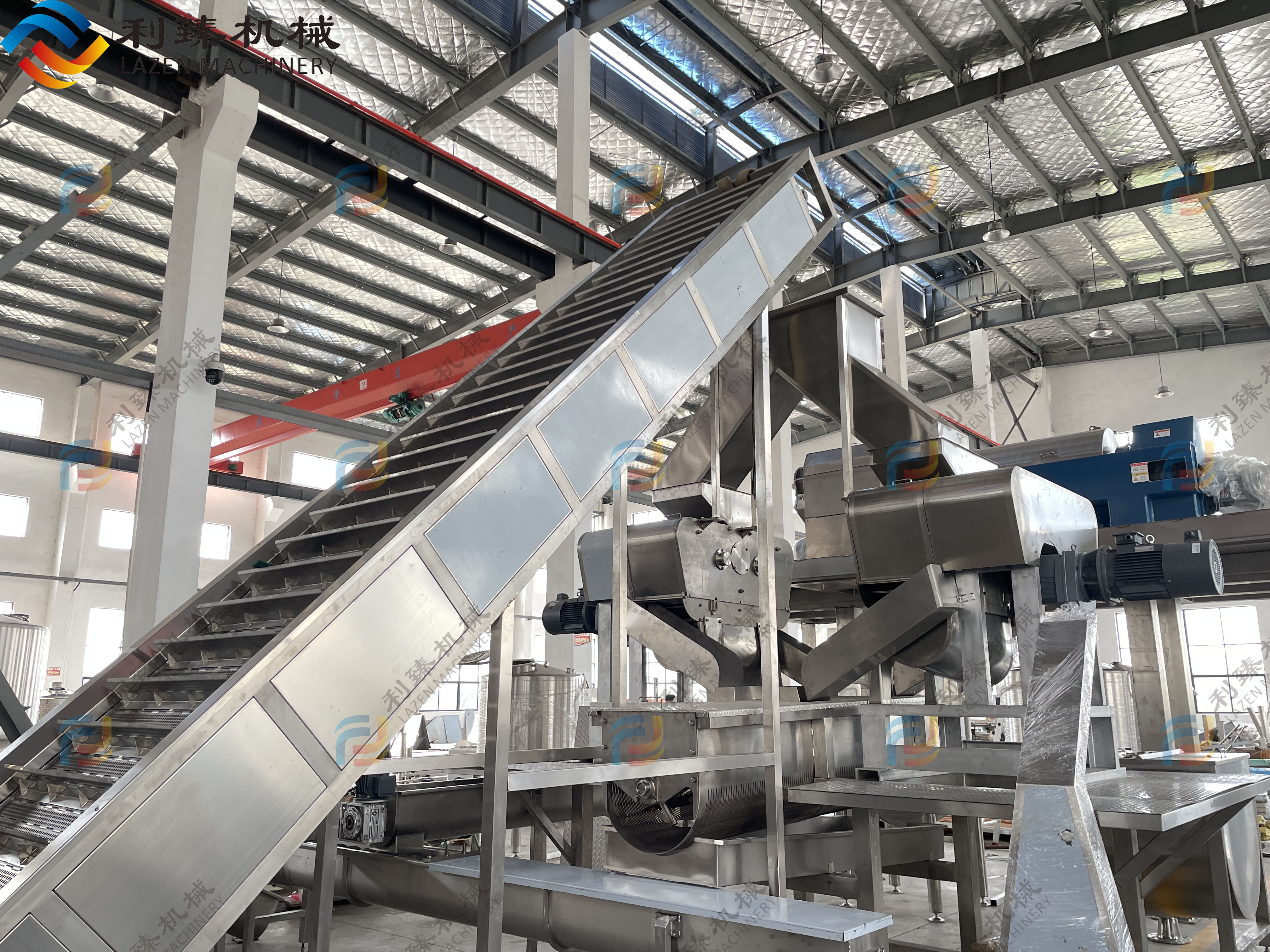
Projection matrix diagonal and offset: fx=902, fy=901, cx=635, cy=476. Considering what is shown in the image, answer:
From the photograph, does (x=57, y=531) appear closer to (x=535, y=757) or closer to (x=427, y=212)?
(x=427, y=212)

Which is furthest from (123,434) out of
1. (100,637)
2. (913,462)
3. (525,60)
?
(913,462)

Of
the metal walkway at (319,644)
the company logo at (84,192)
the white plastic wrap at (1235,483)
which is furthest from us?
the company logo at (84,192)

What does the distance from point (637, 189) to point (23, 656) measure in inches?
454

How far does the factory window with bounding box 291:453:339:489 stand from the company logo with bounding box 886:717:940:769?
20.7m

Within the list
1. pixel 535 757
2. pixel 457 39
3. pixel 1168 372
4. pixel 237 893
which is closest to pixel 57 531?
pixel 457 39

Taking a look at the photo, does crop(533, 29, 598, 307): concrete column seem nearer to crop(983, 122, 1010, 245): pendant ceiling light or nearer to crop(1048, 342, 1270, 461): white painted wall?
crop(983, 122, 1010, 245): pendant ceiling light

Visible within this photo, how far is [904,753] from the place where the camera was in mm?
4684

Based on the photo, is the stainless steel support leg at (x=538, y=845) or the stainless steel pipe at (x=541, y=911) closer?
the stainless steel pipe at (x=541, y=911)

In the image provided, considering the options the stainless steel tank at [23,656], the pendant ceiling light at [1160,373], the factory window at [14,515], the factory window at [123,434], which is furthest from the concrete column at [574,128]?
the pendant ceiling light at [1160,373]

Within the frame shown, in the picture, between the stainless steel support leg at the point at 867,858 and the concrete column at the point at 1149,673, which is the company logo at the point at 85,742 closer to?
the stainless steel support leg at the point at 867,858

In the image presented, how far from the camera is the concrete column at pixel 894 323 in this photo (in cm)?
1527

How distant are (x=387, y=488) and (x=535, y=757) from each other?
145 cm

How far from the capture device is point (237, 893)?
2.22m

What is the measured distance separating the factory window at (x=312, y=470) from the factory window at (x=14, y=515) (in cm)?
590
